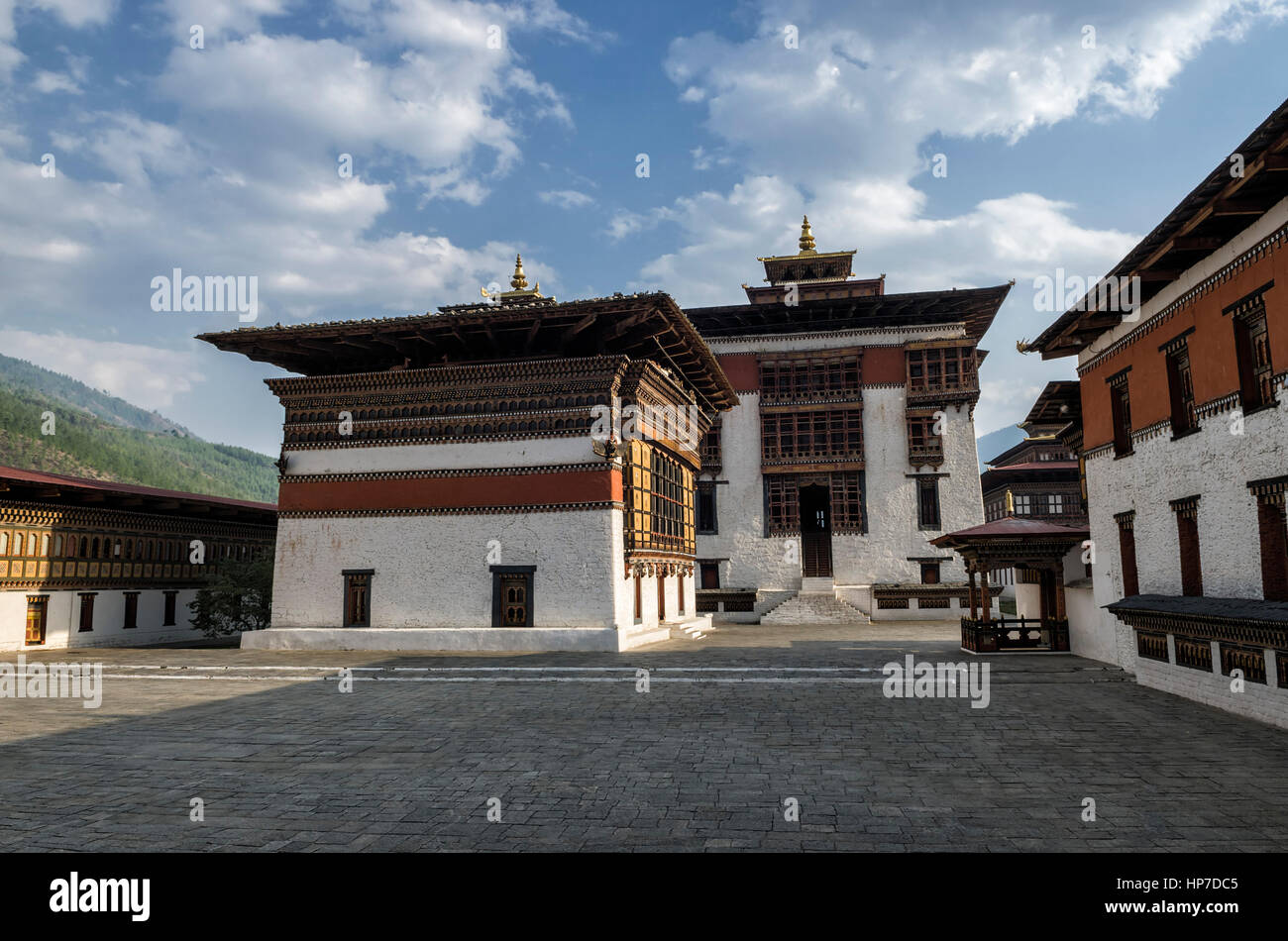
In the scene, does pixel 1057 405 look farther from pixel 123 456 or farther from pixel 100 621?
pixel 123 456

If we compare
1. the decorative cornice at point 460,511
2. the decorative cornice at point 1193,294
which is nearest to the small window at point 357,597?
the decorative cornice at point 460,511

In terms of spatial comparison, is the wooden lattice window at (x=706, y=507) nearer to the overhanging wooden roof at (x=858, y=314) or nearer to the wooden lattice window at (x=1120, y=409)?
the overhanging wooden roof at (x=858, y=314)

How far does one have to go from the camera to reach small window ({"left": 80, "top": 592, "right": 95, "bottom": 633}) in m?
23.6

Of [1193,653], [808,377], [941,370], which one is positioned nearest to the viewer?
[1193,653]

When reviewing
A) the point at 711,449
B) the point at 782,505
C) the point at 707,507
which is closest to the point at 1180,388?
the point at 782,505

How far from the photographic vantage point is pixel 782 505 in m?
35.8

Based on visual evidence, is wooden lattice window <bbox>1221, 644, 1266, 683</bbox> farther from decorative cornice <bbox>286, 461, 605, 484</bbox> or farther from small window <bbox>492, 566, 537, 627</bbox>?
small window <bbox>492, 566, 537, 627</bbox>

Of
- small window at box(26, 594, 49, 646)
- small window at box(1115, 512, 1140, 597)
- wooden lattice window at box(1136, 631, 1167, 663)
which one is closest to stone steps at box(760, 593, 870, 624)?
small window at box(1115, 512, 1140, 597)

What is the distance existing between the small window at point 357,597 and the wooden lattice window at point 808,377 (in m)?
21.2

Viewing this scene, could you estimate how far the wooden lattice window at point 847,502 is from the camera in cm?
3512

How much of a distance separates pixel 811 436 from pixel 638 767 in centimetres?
2937
